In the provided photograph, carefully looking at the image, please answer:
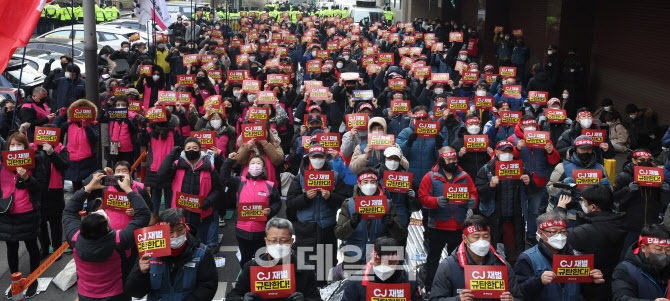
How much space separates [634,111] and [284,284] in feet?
35.8

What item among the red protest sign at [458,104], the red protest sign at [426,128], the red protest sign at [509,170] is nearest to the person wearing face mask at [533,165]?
the red protest sign at [509,170]

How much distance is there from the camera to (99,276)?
219 inches

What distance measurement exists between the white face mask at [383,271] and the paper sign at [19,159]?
14.8 ft

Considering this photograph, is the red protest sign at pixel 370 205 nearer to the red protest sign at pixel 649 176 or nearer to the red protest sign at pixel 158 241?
the red protest sign at pixel 158 241

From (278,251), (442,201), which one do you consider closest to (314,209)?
(442,201)

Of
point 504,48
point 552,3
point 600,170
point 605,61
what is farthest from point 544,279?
point 504,48

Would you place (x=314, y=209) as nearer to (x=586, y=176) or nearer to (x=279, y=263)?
(x=279, y=263)

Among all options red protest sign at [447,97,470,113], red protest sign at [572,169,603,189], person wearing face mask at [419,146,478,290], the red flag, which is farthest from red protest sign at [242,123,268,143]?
red protest sign at [572,169,603,189]

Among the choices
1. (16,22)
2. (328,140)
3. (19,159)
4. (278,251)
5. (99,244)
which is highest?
(16,22)

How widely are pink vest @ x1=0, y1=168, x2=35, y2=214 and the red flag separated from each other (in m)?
2.08

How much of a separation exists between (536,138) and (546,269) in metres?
3.52

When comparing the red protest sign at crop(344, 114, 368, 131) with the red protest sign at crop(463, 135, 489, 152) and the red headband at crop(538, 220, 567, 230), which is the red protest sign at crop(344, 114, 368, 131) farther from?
the red headband at crop(538, 220, 567, 230)

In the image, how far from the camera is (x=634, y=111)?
13352mm

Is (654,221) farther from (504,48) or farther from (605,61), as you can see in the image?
(504,48)
